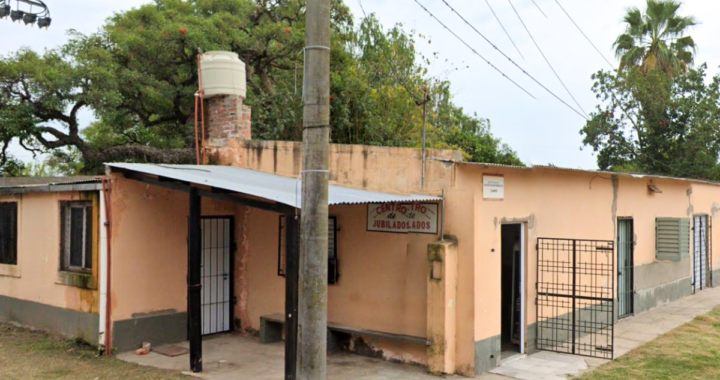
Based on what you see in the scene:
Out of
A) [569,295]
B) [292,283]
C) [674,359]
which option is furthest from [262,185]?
[674,359]

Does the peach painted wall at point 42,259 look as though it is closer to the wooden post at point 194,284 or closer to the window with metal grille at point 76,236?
the window with metal grille at point 76,236

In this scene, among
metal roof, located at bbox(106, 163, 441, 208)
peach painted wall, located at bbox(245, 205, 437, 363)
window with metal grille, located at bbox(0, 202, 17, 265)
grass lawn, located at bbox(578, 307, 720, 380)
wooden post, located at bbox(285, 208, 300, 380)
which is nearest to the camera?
wooden post, located at bbox(285, 208, 300, 380)

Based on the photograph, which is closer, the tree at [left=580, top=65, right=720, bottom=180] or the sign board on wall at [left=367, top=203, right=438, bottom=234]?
the sign board on wall at [left=367, top=203, right=438, bottom=234]

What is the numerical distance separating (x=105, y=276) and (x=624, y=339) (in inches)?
318

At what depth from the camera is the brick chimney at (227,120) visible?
34.8ft

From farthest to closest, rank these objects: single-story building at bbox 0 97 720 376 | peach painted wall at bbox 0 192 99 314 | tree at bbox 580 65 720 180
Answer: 1. tree at bbox 580 65 720 180
2. peach painted wall at bbox 0 192 99 314
3. single-story building at bbox 0 97 720 376

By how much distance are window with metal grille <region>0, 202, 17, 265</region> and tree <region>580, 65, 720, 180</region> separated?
2263cm

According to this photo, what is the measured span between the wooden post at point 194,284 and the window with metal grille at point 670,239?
9.88m

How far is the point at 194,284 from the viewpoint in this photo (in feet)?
26.0

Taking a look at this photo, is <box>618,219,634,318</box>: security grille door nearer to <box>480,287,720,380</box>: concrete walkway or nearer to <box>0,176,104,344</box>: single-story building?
<box>480,287,720,380</box>: concrete walkway

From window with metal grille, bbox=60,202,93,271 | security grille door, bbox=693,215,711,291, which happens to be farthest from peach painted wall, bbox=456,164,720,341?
window with metal grille, bbox=60,202,93,271

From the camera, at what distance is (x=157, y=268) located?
31.0 feet

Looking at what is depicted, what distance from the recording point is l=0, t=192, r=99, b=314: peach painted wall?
9.24m


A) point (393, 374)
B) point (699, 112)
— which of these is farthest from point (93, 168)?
point (699, 112)
